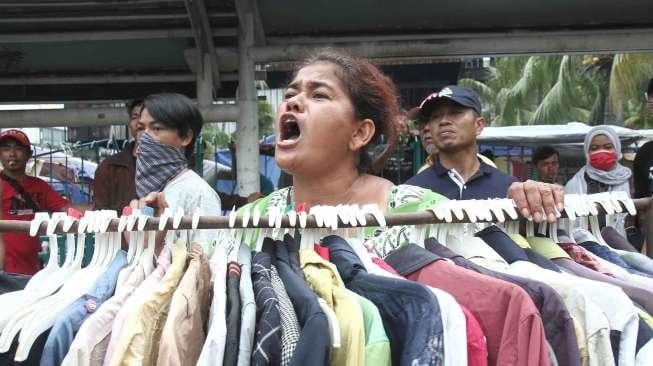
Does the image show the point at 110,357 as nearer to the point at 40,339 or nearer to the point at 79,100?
the point at 40,339

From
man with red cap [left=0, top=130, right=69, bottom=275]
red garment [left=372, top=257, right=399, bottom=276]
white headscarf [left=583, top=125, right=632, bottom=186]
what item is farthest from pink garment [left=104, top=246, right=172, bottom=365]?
white headscarf [left=583, top=125, right=632, bottom=186]

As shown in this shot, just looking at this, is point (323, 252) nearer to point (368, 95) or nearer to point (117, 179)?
point (368, 95)

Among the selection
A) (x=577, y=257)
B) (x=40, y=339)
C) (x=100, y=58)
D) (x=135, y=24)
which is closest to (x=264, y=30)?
(x=135, y=24)

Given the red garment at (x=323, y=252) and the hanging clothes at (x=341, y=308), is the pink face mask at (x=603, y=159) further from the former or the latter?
the hanging clothes at (x=341, y=308)

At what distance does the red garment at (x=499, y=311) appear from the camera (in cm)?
133

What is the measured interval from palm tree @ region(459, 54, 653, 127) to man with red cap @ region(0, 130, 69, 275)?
595 inches

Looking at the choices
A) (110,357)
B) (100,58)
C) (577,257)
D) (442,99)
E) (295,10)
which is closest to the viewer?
(110,357)

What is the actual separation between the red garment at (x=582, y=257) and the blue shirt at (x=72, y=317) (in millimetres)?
1142

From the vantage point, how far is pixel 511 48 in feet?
13.4

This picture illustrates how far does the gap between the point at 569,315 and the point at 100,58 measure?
4.03 meters

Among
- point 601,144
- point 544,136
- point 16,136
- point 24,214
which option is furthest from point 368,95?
point 544,136

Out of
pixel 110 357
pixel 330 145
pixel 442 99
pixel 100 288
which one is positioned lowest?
pixel 110 357

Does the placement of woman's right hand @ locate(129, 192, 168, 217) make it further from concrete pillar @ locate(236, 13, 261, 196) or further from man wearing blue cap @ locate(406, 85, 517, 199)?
concrete pillar @ locate(236, 13, 261, 196)

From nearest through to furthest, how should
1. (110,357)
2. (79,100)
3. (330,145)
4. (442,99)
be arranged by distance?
(110,357), (330,145), (442,99), (79,100)
